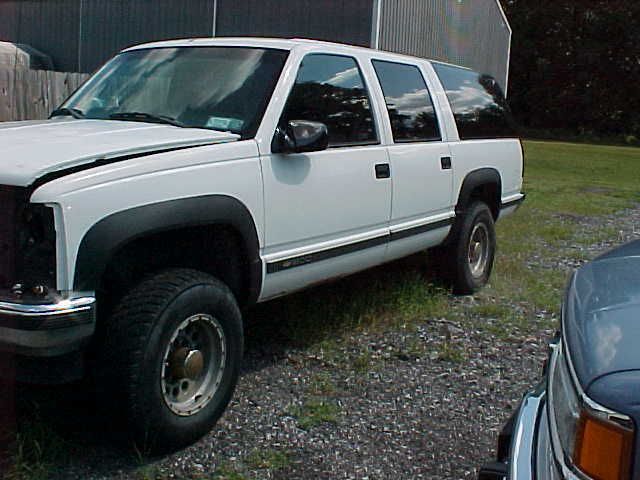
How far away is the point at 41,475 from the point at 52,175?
124 cm

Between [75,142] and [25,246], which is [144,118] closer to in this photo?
[75,142]

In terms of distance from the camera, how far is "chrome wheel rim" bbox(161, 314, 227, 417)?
3822 mm

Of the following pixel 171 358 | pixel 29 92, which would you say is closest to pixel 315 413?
pixel 171 358

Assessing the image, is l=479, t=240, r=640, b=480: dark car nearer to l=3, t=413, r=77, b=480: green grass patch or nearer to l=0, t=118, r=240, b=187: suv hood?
l=3, t=413, r=77, b=480: green grass patch

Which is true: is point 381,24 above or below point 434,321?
above

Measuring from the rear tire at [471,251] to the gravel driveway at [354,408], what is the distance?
708mm

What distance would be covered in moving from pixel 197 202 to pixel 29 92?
6.42 meters

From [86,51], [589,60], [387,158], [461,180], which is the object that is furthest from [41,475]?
[589,60]

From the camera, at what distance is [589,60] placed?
44812 mm

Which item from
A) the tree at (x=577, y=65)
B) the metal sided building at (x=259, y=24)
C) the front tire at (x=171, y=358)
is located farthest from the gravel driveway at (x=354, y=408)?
the tree at (x=577, y=65)

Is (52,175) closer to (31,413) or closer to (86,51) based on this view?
(31,413)

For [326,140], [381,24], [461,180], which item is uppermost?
[381,24]

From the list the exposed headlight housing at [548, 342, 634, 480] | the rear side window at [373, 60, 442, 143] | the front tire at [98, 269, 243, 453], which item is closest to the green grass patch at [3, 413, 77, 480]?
the front tire at [98, 269, 243, 453]

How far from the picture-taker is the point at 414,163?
19.0 ft
